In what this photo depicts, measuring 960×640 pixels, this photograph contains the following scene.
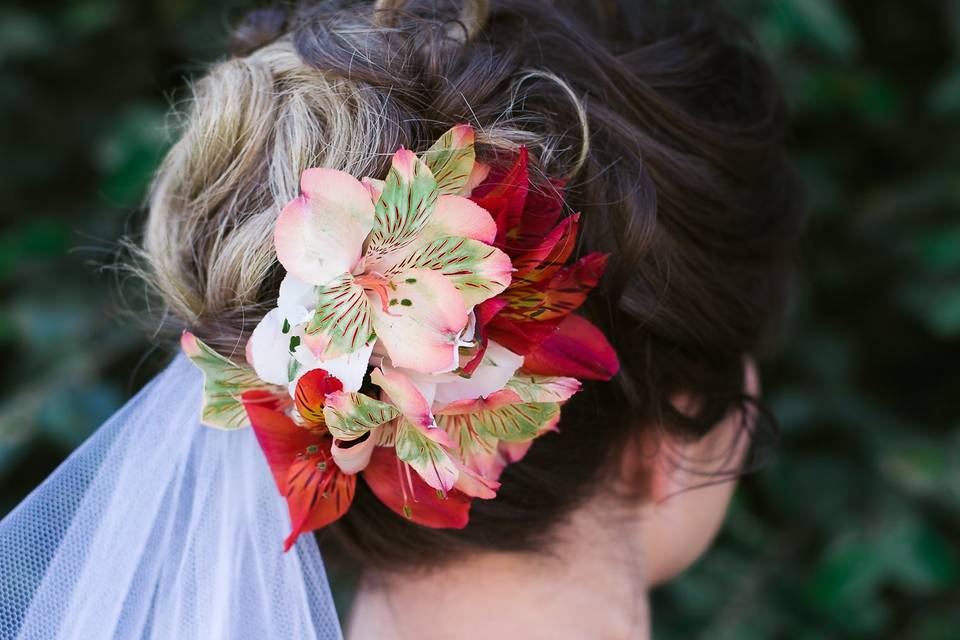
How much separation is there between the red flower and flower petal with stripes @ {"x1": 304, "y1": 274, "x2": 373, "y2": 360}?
9 cm

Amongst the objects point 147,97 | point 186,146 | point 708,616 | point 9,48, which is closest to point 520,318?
point 186,146

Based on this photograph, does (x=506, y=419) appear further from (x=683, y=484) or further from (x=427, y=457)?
(x=683, y=484)

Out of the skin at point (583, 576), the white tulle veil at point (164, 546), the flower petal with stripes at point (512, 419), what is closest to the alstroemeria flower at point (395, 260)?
the flower petal with stripes at point (512, 419)

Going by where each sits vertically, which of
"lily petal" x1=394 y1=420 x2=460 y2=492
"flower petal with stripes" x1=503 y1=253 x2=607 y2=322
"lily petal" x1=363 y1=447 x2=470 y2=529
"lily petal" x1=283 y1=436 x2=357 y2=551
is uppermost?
"flower petal with stripes" x1=503 y1=253 x2=607 y2=322

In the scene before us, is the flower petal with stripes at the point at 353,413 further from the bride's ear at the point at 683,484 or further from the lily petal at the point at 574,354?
the bride's ear at the point at 683,484

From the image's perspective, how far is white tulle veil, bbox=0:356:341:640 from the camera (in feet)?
2.56

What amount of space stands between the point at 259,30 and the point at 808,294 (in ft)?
3.91

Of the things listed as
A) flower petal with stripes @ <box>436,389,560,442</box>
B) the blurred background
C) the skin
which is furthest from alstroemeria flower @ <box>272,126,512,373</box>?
the blurred background

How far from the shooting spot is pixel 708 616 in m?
1.58

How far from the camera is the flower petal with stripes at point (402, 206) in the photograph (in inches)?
24.6

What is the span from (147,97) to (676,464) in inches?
50.8

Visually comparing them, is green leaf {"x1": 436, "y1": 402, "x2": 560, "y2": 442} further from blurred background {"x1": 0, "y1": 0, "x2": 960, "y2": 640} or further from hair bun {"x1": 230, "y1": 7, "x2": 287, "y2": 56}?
blurred background {"x1": 0, "y1": 0, "x2": 960, "y2": 640}

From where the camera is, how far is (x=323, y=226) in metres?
0.62

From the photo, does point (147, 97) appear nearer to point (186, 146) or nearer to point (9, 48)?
point (9, 48)
